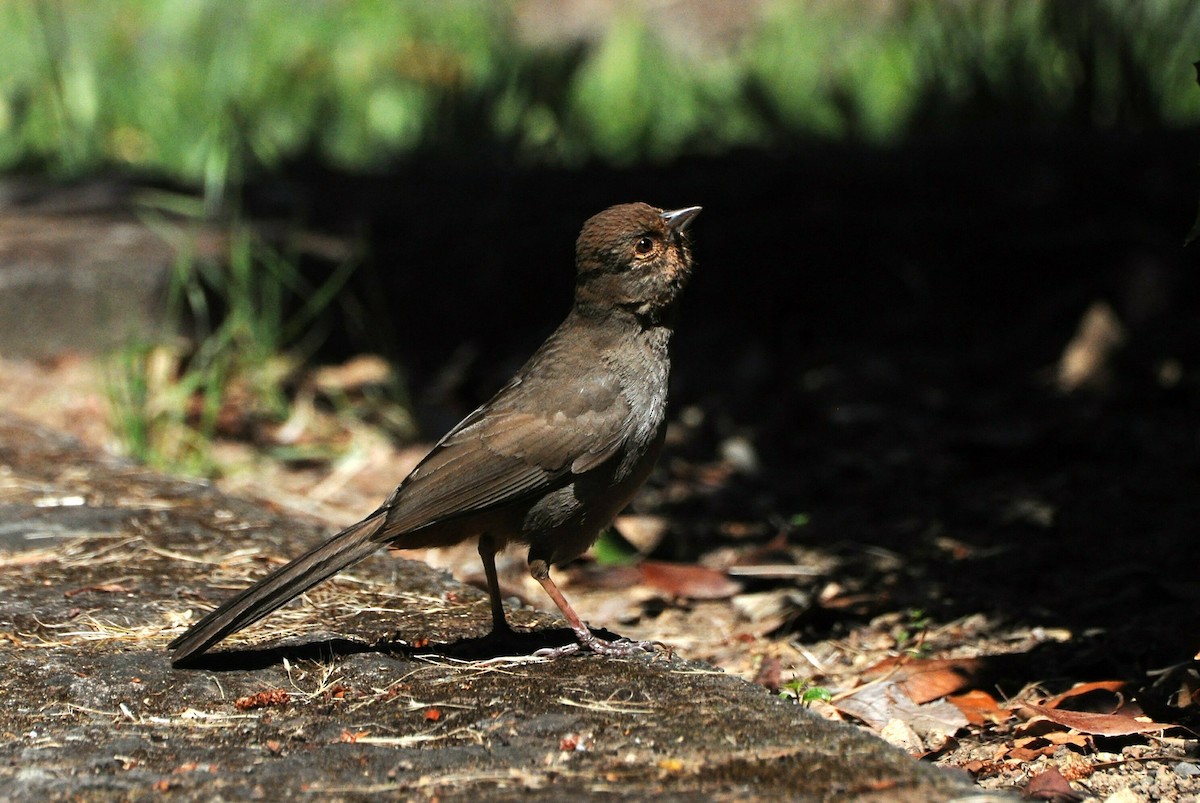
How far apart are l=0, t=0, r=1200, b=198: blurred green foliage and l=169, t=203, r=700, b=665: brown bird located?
2987mm

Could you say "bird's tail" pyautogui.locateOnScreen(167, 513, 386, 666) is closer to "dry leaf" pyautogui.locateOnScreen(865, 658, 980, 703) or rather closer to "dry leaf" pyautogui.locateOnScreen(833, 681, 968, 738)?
"dry leaf" pyautogui.locateOnScreen(833, 681, 968, 738)

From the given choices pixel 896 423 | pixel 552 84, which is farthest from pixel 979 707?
pixel 552 84

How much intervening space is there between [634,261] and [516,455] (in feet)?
2.29

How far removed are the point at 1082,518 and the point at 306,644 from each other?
2.79 meters

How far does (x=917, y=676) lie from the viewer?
391cm

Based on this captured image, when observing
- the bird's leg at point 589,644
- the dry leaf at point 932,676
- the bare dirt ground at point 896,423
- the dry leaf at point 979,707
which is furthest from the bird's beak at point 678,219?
the dry leaf at point 979,707

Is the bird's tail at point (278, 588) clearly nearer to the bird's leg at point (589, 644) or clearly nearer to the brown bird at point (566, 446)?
the brown bird at point (566, 446)

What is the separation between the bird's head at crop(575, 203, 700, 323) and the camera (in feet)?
13.7

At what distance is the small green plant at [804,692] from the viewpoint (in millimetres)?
3822

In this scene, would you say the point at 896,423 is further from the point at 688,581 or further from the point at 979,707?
the point at 979,707

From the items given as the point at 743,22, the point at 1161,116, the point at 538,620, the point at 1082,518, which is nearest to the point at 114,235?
the point at 538,620

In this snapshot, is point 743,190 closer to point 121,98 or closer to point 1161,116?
point 1161,116

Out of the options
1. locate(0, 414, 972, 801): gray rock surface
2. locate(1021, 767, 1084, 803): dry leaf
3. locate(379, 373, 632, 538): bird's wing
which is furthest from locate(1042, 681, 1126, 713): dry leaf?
locate(379, 373, 632, 538): bird's wing

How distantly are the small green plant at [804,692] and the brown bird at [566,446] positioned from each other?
526 mm
